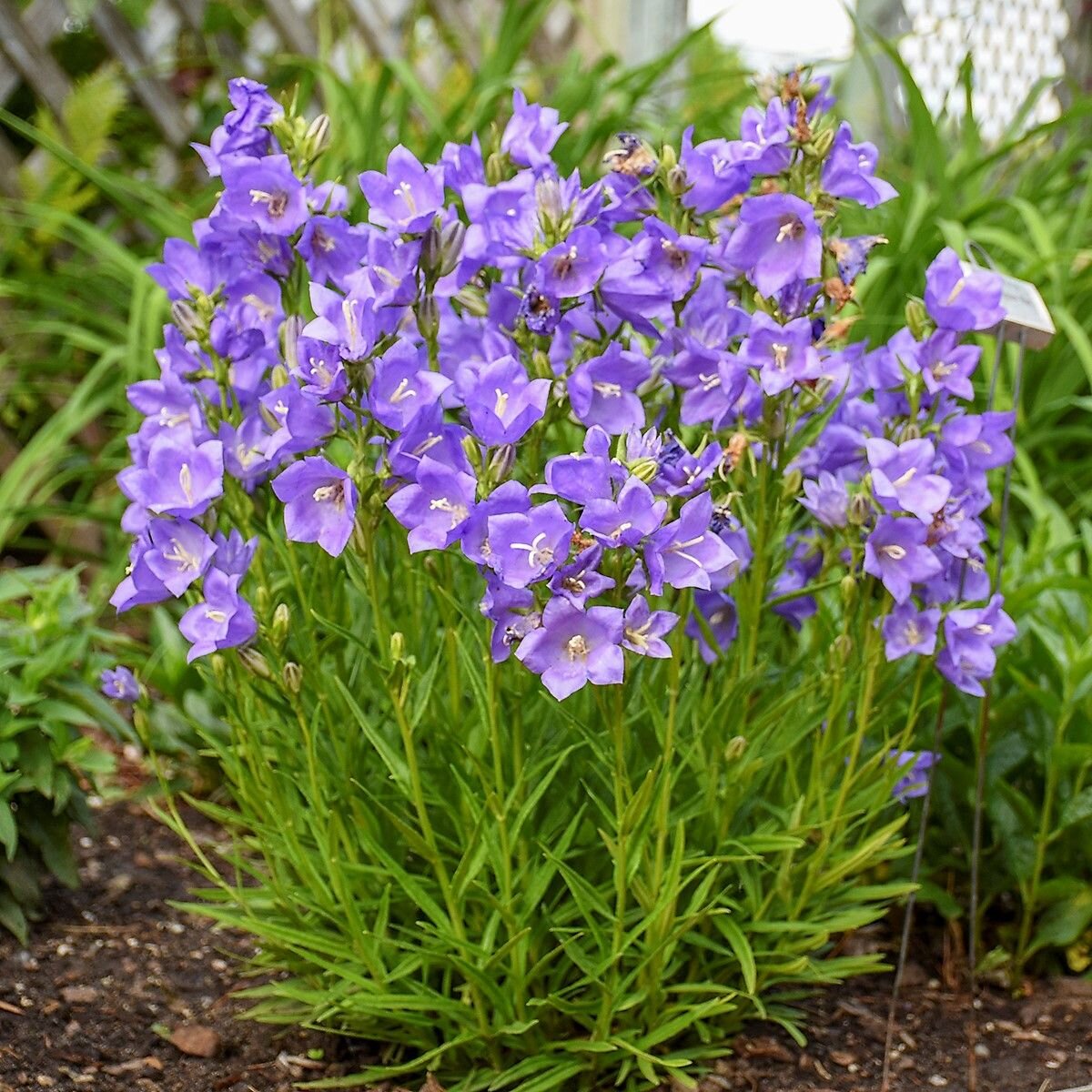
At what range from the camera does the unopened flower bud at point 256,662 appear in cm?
136

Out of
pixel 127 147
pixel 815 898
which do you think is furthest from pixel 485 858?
pixel 127 147

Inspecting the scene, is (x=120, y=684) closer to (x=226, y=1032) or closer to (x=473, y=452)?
(x=226, y=1032)

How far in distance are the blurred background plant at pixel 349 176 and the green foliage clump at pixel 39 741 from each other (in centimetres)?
33

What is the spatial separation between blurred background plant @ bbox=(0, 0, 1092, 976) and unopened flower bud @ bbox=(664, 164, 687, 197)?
0.89 m

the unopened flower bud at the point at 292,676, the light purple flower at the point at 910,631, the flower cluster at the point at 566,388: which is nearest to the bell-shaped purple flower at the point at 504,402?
the flower cluster at the point at 566,388

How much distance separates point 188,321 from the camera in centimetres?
141

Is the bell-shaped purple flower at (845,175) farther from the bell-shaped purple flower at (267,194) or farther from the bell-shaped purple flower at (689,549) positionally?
the bell-shaped purple flower at (267,194)

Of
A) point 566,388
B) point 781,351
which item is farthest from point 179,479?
point 781,351

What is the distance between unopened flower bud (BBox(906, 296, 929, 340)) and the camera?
1471 millimetres

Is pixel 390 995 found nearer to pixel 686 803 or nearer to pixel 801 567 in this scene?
pixel 686 803

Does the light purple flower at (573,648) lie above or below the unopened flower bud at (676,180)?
below

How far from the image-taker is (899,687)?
161 centimetres

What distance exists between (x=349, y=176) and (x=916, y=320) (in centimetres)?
209

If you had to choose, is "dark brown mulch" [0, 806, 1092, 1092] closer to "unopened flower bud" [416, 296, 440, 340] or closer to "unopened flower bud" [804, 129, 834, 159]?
"unopened flower bud" [416, 296, 440, 340]
